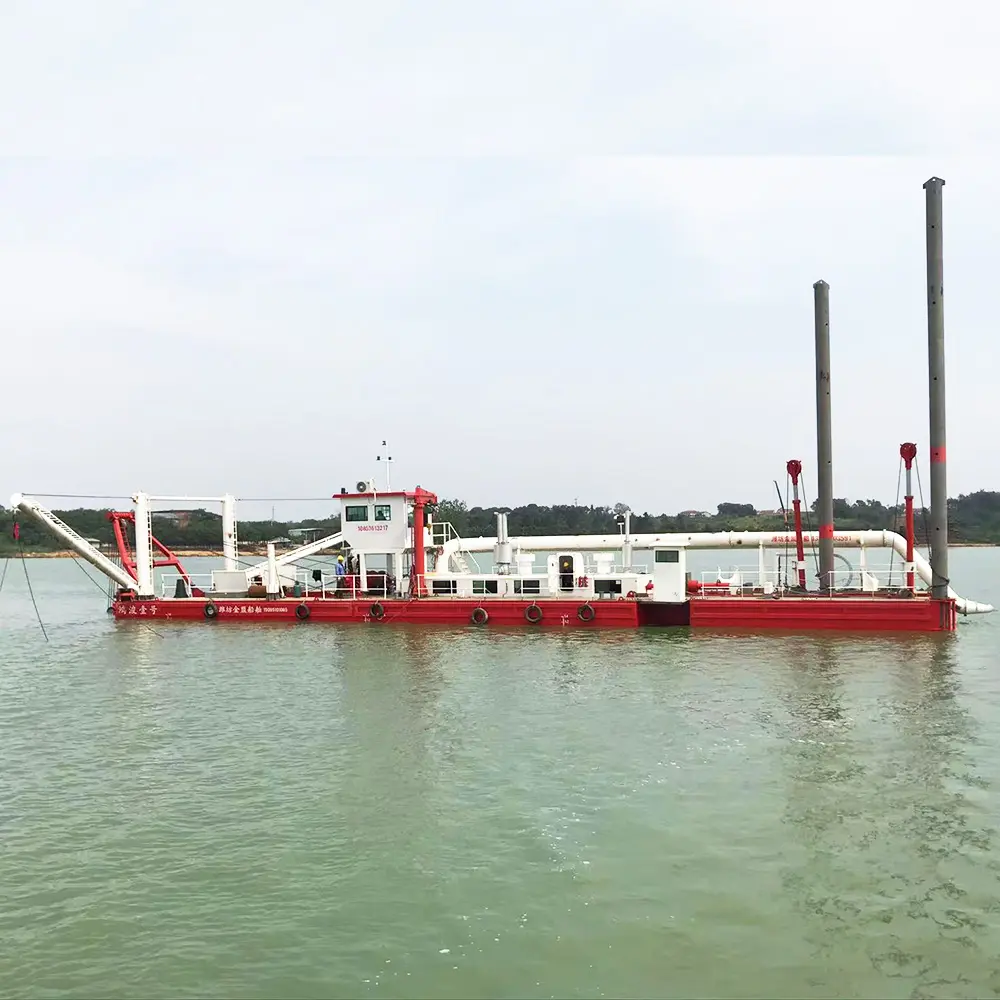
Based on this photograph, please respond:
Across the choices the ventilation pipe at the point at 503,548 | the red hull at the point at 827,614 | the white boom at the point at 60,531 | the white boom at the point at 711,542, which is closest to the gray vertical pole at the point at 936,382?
the red hull at the point at 827,614

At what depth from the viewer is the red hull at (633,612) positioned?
31.1m

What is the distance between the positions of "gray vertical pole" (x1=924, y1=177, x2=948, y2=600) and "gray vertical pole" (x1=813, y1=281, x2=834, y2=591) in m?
4.35

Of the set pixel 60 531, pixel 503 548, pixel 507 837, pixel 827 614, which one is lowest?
pixel 507 837

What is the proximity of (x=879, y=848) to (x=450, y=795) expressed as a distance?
6339 millimetres

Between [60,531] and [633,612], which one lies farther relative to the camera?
[60,531]

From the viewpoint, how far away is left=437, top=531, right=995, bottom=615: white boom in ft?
120

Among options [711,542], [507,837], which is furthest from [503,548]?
[507,837]

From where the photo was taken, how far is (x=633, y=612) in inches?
1307

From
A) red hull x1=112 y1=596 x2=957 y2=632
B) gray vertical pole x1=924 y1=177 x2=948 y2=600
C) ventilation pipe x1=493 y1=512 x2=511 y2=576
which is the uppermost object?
gray vertical pole x1=924 y1=177 x2=948 y2=600

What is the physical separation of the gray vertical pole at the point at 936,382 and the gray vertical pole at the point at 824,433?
435cm

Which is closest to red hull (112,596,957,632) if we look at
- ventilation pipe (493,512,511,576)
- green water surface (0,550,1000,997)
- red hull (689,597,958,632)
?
red hull (689,597,958,632)

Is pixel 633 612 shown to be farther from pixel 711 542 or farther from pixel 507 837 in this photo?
pixel 507 837

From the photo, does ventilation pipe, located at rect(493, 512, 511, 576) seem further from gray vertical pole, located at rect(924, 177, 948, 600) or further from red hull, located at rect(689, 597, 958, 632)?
gray vertical pole, located at rect(924, 177, 948, 600)

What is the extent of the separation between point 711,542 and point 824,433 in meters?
6.83
